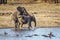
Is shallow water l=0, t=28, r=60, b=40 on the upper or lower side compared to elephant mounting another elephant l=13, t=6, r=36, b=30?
lower

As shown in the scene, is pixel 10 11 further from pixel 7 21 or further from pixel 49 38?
pixel 49 38

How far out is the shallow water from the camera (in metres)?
3.80

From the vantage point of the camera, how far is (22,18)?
3.89m

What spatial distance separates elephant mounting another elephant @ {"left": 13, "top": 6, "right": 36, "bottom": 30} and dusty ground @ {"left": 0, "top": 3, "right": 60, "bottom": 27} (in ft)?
0.18

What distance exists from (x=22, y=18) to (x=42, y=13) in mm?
286

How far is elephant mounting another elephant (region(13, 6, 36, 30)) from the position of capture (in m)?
3.88

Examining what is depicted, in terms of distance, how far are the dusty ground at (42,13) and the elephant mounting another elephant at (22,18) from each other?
54 millimetres

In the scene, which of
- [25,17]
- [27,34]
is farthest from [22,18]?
[27,34]

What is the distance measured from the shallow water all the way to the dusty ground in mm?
69

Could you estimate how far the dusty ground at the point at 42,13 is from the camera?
3889 millimetres

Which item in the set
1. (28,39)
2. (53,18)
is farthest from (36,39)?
(53,18)

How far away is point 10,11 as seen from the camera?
3.91 m

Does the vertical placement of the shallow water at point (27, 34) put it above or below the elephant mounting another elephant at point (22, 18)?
below

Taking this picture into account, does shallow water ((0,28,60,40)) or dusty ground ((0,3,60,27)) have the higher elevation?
dusty ground ((0,3,60,27))
